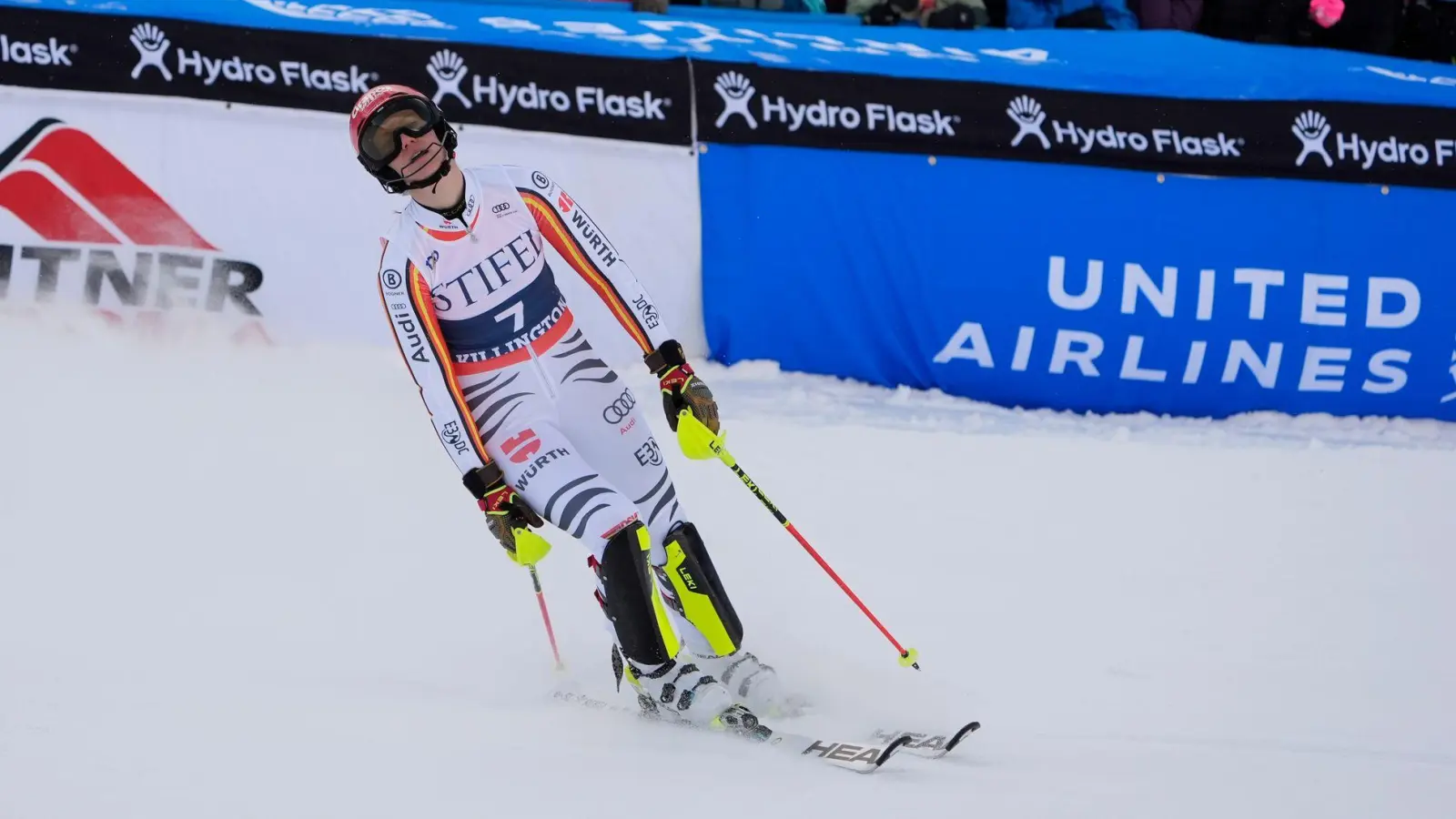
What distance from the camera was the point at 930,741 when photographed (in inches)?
153

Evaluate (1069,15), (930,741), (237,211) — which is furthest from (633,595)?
(1069,15)

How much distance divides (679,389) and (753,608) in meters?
1.15

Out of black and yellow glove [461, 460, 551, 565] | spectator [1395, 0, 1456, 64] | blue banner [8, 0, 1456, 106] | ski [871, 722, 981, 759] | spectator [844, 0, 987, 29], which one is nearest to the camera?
ski [871, 722, 981, 759]

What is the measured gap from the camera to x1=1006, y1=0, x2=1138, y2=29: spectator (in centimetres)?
745

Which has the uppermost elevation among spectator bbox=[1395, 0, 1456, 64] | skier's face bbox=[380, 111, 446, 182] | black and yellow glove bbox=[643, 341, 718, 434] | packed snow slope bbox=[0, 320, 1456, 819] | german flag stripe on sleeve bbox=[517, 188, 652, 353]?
spectator bbox=[1395, 0, 1456, 64]

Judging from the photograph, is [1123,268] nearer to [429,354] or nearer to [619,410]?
[619,410]

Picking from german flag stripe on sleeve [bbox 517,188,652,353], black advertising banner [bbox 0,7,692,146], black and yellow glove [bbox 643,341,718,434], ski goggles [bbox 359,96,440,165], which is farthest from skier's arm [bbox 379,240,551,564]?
black advertising banner [bbox 0,7,692,146]

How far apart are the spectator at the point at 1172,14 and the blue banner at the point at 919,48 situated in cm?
51

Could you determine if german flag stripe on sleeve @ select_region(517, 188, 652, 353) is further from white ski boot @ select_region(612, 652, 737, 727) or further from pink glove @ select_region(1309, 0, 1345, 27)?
pink glove @ select_region(1309, 0, 1345, 27)

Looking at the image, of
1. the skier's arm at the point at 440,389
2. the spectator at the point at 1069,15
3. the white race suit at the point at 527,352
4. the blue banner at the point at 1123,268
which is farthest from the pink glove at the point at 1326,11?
the skier's arm at the point at 440,389

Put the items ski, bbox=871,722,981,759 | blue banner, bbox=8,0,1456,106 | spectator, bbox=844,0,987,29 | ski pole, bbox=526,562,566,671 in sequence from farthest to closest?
spectator, bbox=844,0,987,29
blue banner, bbox=8,0,1456,106
ski pole, bbox=526,562,566,671
ski, bbox=871,722,981,759

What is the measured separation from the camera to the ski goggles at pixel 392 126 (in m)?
3.83

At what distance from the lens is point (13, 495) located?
5.48m

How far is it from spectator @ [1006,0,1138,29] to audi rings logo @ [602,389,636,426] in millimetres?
4205
